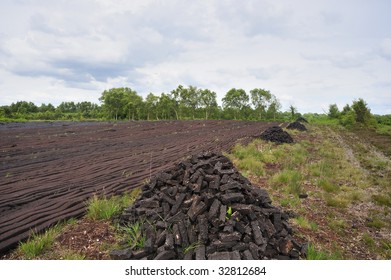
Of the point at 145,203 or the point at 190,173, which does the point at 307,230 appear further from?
the point at 145,203

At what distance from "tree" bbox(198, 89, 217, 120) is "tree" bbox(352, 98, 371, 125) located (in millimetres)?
31616

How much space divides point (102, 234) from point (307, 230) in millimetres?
4290

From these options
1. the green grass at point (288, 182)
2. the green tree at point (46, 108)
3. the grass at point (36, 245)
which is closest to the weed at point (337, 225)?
the green grass at point (288, 182)

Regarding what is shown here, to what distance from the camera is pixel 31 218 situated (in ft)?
18.0

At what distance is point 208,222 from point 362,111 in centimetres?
5530

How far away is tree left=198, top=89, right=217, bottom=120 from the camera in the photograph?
6606 centimetres

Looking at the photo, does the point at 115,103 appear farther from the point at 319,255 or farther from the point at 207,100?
the point at 319,255

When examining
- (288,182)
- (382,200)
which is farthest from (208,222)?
(382,200)

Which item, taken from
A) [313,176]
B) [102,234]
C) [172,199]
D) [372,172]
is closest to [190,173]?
[172,199]

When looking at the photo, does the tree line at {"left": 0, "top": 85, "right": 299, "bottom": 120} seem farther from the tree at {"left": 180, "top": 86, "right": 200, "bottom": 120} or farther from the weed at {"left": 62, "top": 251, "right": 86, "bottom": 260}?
the weed at {"left": 62, "top": 251, "right": 86, "bottom": 260}

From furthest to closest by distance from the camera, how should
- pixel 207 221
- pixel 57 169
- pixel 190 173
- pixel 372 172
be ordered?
pixel 372 172 → pixel 57 169 → pixel 190 173 → pixel 207 221

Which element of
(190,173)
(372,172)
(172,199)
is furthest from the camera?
(372,172)

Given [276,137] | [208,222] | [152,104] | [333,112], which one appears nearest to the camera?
[208,222]

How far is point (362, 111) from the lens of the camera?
49250mm
